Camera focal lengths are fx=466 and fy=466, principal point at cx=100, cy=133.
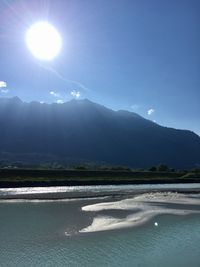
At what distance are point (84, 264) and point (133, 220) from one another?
1677 cm

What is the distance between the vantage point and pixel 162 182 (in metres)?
122

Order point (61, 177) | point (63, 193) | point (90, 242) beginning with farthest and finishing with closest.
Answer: point (61, 177), point (63, 193), point (90, 242)

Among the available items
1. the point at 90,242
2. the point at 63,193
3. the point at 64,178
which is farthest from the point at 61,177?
the point at 90,242

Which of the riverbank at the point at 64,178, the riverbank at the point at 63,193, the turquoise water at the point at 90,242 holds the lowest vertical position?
the turquoise water at the point at 90,242

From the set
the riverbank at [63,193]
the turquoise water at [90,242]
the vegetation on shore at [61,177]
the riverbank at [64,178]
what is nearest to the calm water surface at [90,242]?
the turquoise water at [90,242]

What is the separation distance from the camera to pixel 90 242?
27922 millimetres

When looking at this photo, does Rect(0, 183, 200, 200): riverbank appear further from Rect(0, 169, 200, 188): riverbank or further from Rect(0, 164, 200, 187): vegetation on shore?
Rect(0, 164, 200, 187): vegetation on shore

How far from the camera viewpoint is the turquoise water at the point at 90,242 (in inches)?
903

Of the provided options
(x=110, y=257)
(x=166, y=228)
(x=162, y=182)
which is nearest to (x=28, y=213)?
(x=166, y=228)

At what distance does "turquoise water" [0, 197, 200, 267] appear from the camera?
22.9 metres

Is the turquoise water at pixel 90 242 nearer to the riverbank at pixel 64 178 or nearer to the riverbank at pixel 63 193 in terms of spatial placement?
the riverbank at pixel 63 193

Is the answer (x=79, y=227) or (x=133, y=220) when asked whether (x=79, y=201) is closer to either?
(x=133, y=220)

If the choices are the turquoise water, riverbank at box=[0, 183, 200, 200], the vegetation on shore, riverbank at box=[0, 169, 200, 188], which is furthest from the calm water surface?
the vegetation on shore

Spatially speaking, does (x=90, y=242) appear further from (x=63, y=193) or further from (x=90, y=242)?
(x=63, y=193)
